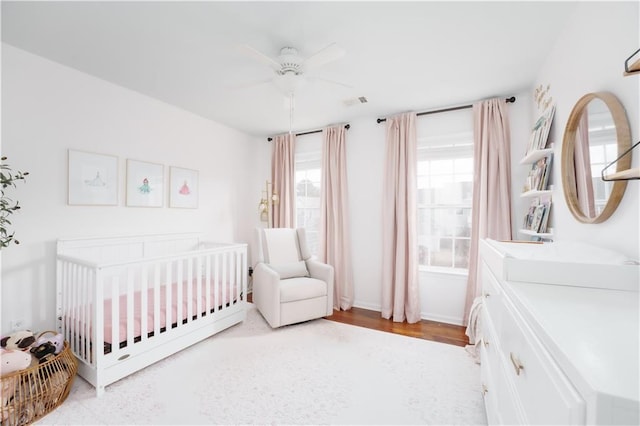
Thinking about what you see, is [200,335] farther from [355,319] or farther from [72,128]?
[72,128]

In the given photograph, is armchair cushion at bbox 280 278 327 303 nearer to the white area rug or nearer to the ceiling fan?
the white area rug

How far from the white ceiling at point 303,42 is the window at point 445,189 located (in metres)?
0.35

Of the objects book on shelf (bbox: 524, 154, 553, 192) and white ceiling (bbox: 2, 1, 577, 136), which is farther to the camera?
book on shelf (bbox: 524, 154, 553, 192)

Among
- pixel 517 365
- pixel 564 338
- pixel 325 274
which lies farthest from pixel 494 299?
pixel 325 274

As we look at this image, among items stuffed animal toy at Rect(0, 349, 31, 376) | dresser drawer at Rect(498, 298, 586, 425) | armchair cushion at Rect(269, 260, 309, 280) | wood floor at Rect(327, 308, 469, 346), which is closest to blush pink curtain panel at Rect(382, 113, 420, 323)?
wood floor at Rect(327, 308, 469, 346)

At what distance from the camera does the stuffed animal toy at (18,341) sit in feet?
5.65

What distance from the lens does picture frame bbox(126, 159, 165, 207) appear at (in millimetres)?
2740

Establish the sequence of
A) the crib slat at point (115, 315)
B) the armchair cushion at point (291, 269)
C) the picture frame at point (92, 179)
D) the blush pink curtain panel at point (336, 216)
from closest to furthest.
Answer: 1. the crib slat at point (115, 315)
2. the picture frame at point (92, 179)
3. the armchair cushion at point (291, 269)
4. the blush pink curtain panel at point (336, 216)

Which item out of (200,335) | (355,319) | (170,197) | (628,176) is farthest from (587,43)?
(170,197)

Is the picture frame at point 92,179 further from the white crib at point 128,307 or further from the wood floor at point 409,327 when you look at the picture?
the wood floor at point 409,327

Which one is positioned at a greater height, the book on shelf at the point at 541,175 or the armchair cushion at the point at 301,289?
the book on shelf at the point at 541,175

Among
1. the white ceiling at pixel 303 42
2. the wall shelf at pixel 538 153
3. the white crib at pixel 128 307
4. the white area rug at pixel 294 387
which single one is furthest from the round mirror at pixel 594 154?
the white crib at pixel 128 307

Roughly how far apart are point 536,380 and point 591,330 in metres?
0.19

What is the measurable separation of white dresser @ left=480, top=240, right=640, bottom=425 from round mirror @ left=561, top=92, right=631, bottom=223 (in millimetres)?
256
